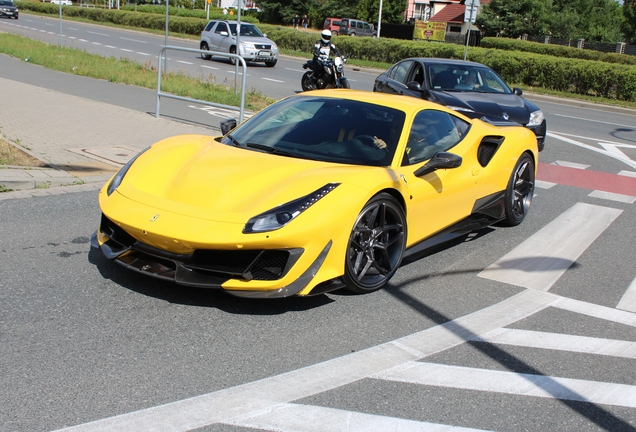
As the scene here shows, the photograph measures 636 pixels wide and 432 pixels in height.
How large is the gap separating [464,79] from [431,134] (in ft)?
23.1

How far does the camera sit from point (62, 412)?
10.7 ft

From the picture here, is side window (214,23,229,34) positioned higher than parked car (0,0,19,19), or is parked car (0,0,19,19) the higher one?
parked car (0,0,19,19)

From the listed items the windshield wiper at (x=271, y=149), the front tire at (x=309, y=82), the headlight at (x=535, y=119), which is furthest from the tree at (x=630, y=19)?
the windshield wiper at (x=271, y=149)

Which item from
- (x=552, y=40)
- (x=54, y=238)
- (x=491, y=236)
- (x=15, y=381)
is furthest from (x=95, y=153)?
(x=552, y=40)

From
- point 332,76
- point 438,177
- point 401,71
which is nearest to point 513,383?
point 438,177

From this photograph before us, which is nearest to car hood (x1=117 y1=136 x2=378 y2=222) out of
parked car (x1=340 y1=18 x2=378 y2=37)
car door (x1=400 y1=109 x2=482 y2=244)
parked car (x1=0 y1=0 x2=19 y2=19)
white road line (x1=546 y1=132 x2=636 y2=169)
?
car door (x1=400 y1=109 x2=482 y2=244)

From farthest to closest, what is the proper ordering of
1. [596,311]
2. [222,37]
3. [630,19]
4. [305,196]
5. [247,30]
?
[630,19], [222,37], [247,30], [596,311], [305,196]

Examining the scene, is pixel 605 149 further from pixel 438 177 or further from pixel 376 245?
pixel 376 245

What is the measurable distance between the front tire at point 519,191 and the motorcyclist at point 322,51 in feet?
37.8

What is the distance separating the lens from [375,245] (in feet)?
16.6

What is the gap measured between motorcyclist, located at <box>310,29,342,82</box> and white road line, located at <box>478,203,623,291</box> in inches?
432

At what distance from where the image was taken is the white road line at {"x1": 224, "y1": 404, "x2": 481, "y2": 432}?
3.27 metres

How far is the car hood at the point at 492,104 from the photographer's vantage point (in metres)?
11.2

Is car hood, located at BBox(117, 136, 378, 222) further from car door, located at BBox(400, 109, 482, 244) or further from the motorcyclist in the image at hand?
the motorcyclist
